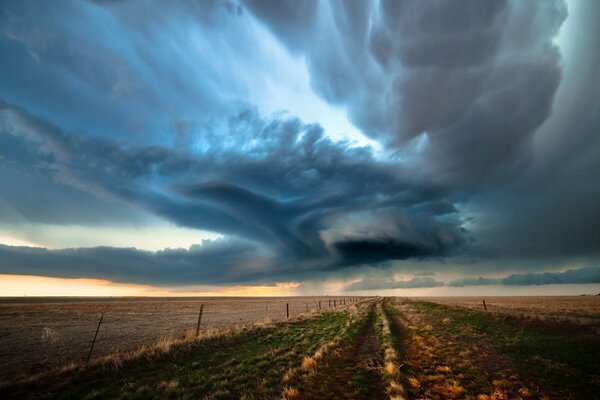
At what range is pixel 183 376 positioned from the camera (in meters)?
11.4

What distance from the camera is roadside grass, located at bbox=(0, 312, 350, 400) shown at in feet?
31.5

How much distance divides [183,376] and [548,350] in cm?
1829

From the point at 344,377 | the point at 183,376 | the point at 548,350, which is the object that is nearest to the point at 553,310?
the point at 548,350

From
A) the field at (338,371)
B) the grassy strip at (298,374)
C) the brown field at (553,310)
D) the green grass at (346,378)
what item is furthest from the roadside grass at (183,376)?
the brown field at (553,310)

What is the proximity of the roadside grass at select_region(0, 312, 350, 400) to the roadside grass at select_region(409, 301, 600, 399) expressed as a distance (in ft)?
31.5

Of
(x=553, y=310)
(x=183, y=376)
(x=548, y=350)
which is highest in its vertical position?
(x=553, y=310)

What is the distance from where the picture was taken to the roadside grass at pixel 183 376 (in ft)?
31.5

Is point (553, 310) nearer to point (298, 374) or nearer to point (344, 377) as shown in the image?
point (344, 377)

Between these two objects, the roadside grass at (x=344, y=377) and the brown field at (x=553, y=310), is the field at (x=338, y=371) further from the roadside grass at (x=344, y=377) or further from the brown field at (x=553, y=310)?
the brown field at (x=553, y=310)

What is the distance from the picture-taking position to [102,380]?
11.1 metres

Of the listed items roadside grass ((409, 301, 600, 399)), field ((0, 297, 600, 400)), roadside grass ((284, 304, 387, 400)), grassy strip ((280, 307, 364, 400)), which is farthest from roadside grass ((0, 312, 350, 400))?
roadside grass ((409, 301, 600, 399))

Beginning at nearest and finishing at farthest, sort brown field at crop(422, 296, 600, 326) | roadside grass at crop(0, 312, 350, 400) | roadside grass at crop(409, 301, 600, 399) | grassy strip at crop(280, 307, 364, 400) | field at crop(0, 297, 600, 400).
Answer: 1. grassy strip at crop(280, 307, 364, 400)
2. field at crop(0, 297, 600, 400)
3. roadside grass at crop(0, 312, 350, 400)
4. roadside grass at crop(409, 301, 600, 399)
5. brown field at crop(422, 296, 600, 326)

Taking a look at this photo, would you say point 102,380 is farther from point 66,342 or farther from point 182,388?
point 66,342

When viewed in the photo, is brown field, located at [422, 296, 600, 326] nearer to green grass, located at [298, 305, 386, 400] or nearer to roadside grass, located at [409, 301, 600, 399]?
roadside grass, located at [409, 301, 600, 399]
